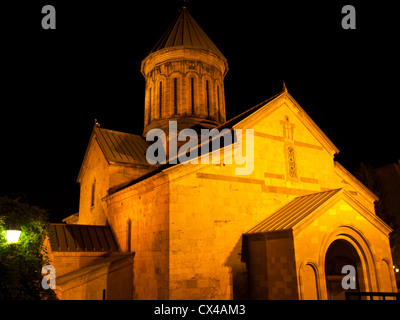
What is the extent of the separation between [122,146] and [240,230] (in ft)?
29.3

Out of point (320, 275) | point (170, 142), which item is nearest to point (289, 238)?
point (320, 275)

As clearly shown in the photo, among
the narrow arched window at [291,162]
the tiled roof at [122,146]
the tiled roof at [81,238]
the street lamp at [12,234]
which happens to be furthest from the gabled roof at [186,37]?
the street lamp at [12,234]

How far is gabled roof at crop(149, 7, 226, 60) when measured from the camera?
779 inches

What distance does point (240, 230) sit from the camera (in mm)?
11352

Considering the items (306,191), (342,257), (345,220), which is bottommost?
(342,257)

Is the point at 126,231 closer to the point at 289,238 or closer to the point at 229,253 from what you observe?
the point at 229,253

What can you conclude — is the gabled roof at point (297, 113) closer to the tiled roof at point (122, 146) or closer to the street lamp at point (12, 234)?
the tiled roof at point (122, 146)

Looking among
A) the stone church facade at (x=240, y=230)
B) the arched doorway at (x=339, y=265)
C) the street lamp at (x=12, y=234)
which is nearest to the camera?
the street lamp at (x=12, y=234)

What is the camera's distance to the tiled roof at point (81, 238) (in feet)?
42.7

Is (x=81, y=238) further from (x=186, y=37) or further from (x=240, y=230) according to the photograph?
(x=186, y=37)

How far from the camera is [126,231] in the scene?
13.4 m

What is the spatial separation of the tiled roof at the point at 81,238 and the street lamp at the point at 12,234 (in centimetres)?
607

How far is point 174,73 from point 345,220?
1291 cm

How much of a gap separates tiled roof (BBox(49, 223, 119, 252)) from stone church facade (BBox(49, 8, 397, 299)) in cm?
4
